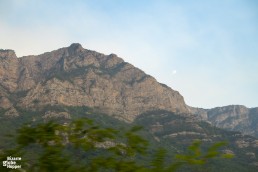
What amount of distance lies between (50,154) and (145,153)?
1.86 metres

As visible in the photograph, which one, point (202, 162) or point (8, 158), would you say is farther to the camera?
point (8, 158)

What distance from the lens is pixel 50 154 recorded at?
21.8 feet

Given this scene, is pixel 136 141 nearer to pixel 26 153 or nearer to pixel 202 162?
pixel 202 162

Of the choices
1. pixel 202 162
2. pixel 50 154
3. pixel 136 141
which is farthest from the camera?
pixel 136 141

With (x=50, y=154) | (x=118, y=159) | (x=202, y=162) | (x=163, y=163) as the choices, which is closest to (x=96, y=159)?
(x=118, y=159)

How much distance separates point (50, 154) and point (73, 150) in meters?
0.66

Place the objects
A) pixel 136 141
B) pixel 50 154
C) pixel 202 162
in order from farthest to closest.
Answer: pixel 136 141 → pixel 50 154 → pixel 202 162

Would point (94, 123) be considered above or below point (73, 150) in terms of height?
above

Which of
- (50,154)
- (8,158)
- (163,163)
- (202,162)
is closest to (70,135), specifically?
(50,154)

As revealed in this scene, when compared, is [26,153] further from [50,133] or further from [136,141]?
[136,141]
